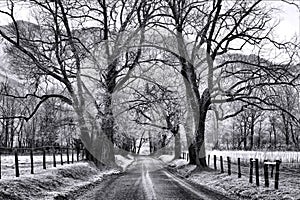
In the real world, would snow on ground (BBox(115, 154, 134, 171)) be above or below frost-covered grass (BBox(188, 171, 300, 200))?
below

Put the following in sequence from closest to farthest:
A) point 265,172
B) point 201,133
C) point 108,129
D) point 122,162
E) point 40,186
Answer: point 40,186, point 265,172, point 201,133, point 108,129, point 122,162

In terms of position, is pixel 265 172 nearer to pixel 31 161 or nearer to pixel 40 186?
pixel 40 186

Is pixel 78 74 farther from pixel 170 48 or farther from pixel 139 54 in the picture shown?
pixel 170 48

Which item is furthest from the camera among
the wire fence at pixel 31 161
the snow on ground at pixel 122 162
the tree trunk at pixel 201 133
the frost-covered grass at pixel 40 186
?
the snow on ground at pixel 122 162

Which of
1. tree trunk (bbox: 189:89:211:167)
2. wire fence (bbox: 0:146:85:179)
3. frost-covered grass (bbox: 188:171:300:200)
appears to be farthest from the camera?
tree trunk (bbox: 189:89:211:167)

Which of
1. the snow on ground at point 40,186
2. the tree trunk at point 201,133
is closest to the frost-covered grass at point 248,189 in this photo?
the snow on ground at point 40,186

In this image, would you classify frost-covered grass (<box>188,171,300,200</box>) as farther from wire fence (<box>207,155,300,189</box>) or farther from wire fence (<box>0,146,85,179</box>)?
wire fence (<box>0,146,85,179</box>)

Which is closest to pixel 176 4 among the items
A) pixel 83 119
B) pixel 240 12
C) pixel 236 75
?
pixel 240 12

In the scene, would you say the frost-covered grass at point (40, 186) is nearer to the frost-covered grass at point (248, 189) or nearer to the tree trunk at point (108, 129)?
the frost-covered grass at point (248, 189)

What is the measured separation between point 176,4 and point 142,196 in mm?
16447

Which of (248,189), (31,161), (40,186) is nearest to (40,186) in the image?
(40,186)

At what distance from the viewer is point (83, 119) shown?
2742 cm

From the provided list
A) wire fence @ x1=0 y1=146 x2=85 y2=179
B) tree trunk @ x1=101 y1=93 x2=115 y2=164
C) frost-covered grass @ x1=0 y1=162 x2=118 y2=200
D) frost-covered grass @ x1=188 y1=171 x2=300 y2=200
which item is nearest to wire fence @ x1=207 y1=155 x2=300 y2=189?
frost-covered grass @ x1=188 y1=171 x2=300 y2=200

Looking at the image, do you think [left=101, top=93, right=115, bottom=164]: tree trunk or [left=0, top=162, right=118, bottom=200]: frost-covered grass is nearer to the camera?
[left=0, top=162, right=118, bottom=200]: frost-covered grass
